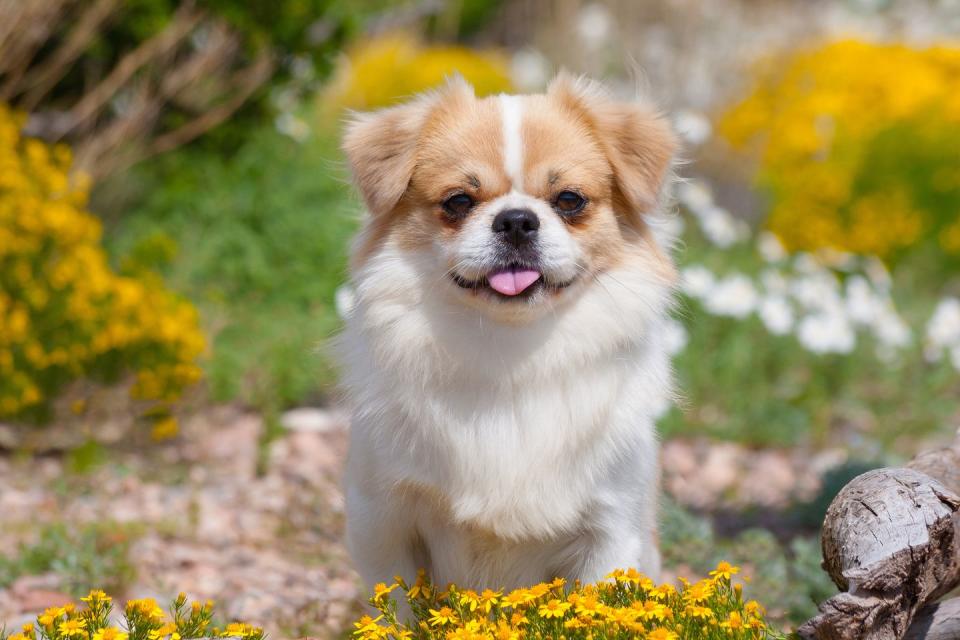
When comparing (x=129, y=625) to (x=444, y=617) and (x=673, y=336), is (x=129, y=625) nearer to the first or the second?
(x=444, y=617)

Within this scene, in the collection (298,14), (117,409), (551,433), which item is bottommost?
(117,409)

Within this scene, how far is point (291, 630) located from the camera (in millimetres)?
3354

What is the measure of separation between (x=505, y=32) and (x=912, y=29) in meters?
5.35

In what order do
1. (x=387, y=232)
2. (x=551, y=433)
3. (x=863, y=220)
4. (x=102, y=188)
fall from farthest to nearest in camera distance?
(x=863, y=220) < (x=102, y=188) < (x=387, y=232) < (x=551, y=433)

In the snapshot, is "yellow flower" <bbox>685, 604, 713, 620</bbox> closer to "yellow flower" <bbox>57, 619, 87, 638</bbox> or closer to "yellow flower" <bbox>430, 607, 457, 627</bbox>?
"yellow flower" <bbox>430, 607, 457, 627</bbox>

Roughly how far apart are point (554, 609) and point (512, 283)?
0.90 meters

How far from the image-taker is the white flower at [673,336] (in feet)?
10.7

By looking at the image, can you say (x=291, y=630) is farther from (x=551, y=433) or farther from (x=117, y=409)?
(x=117, y=409)

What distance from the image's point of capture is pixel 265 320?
18.7 ft

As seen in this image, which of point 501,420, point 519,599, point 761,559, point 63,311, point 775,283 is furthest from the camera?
point 775,283

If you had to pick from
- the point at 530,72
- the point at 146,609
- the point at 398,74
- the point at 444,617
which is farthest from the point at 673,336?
the point at 398,74

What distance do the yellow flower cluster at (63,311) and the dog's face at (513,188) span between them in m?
1.90

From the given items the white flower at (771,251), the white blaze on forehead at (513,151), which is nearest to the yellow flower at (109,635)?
the white blaze on forehead at (513,151)

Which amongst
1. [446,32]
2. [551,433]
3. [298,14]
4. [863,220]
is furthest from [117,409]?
[446,32]
